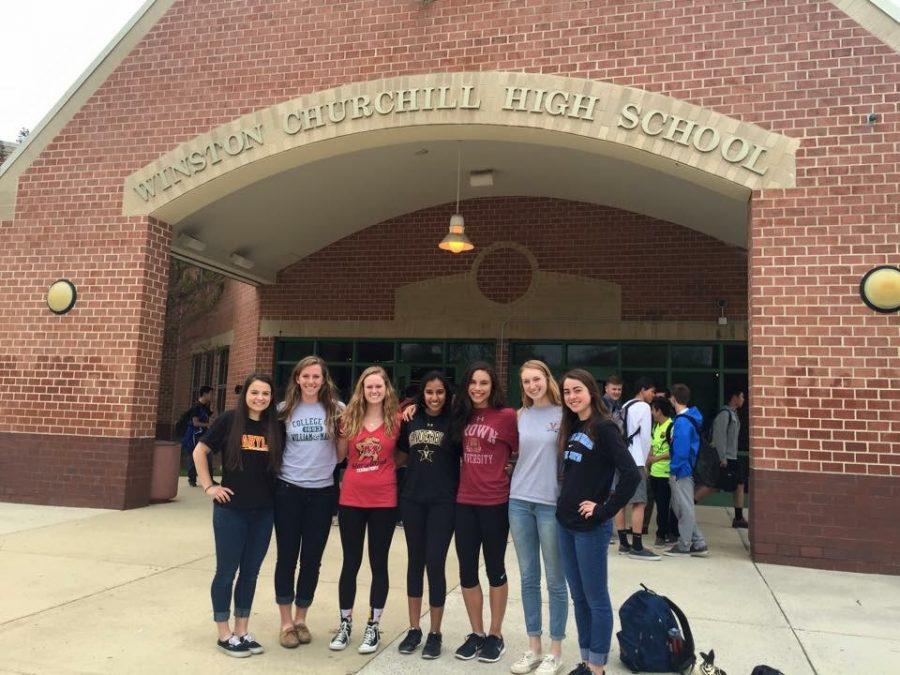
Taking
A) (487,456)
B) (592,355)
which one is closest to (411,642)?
(487,456)

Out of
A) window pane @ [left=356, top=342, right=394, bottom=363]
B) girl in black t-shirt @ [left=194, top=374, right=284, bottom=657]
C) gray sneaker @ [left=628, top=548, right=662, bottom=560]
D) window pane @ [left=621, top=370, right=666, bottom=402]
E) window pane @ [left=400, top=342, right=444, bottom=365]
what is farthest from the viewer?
window pane @ [left=356, top=342, right=394, bottom=363]

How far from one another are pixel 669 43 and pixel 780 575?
5566mm

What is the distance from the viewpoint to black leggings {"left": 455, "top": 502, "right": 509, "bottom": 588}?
4062 millimetres

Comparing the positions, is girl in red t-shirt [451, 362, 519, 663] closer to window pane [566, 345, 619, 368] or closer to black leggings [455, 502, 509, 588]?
black leggings [455, 502, 509, 588]

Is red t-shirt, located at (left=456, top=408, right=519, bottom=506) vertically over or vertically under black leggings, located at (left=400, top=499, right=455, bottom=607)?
over

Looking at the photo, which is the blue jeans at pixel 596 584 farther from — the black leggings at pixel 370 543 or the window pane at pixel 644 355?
the window pane at pixel 644 355

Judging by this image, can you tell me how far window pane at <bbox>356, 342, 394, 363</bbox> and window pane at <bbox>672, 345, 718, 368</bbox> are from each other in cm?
536

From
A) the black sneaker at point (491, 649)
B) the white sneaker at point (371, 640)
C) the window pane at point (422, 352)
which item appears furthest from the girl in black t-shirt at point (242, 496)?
the window pane at point (422, 352)

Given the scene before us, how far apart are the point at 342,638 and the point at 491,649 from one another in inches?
35.8

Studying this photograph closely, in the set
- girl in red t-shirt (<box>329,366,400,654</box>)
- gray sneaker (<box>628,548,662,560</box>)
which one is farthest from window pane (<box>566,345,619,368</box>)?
girl in red t-shirt (<box>329,366,400,654</box>)

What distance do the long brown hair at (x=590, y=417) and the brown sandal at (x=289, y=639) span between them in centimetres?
199

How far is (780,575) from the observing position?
6426 millimetres

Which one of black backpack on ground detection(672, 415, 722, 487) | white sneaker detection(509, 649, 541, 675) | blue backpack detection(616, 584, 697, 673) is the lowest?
white sneaker detection(509, 649, 541, 675)

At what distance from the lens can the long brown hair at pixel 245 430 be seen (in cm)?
417
